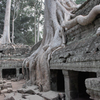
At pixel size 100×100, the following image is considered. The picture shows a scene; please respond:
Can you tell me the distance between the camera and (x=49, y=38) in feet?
24.6

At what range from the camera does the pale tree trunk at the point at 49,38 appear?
565 centimetres

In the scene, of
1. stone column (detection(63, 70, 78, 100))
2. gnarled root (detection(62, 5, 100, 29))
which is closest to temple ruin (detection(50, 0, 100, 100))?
stone column (detection(63, 70, 78, 100))

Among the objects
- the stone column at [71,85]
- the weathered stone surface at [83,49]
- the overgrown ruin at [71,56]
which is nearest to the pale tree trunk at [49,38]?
the overgrown ruin at [71,56]

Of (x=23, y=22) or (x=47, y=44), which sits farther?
(x=23, y=22)

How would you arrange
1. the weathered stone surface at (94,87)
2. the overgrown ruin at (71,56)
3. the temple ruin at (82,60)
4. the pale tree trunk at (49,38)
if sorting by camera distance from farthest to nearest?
the pale tree trunk at (49,38) → the overgrown ruin at (71,56) → the temple ruin at (82,60) → the weathered stone surface at (94,87)

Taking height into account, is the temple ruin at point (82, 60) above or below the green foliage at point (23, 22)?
below

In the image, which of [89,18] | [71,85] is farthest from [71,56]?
[89,18]

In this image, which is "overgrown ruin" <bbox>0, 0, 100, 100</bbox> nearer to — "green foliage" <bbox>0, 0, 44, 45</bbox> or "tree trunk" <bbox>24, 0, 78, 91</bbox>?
"tree trunk" <bbox>24, 0, 78, 91</bbox>

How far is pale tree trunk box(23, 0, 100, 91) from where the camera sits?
565cm

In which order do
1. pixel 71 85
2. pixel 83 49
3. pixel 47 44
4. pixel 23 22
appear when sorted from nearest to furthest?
pixel 83 49 < pixel 71 85 < pixel 47 44 < pixel 23 22

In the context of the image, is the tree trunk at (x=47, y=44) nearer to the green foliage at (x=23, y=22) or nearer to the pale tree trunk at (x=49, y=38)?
the pale tree trunk at (x=49, y=38)

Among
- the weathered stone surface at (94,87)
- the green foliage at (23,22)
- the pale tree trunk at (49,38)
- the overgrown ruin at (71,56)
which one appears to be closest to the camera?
the weathered stone surface at (94,87)

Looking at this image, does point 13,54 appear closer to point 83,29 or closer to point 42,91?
point 42,91

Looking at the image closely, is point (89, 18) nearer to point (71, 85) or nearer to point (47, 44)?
point (71, 85)
